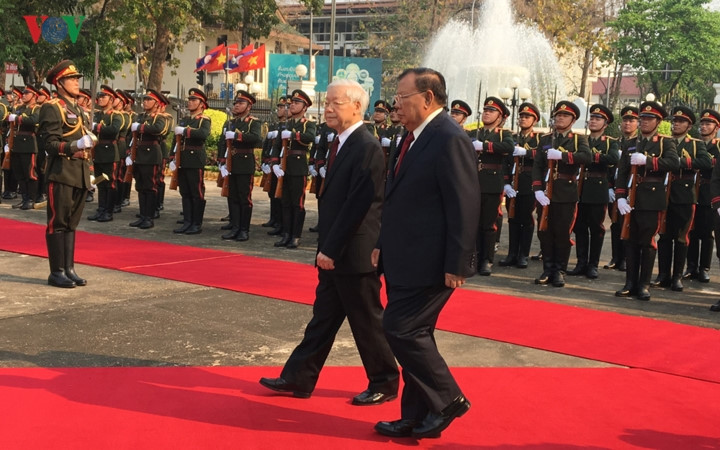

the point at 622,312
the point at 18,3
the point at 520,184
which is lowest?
the point at 622,312

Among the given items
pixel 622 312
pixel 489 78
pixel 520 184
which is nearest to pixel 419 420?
pixel 622 312

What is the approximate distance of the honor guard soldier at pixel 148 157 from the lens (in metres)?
13.3

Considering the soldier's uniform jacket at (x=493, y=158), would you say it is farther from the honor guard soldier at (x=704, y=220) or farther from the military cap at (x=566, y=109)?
the honor guard soldier at (x=704, y=220)

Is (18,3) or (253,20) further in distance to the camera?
(253,20)

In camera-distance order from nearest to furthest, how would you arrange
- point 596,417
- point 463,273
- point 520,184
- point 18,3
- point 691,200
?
point 463,273 < point 596,417 < point 691,200 < point 520,184 < point 18,3

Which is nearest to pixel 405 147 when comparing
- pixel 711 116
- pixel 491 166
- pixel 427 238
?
pixel 427 238

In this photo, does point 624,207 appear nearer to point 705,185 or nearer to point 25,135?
point 705,185

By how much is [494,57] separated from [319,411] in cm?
4160

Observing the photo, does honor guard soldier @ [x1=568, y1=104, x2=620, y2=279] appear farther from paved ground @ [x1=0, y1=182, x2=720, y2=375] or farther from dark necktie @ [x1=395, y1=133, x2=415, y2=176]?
dark necktie @ [x1=395, y1=133, x2=415, y2=176]

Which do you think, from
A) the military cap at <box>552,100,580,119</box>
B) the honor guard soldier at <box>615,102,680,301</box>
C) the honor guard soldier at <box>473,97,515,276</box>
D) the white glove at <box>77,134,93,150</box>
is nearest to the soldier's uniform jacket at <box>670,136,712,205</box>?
the honor guard soldier at <box>615,102,680,301</box>

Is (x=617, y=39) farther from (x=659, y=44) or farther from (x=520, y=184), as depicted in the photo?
(x=520, y=184)

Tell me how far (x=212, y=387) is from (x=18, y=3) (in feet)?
68.2

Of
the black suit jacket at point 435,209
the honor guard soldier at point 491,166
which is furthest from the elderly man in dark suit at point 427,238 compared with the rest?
the honor guard soldier at point 491,166

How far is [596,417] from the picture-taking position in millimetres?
5223
